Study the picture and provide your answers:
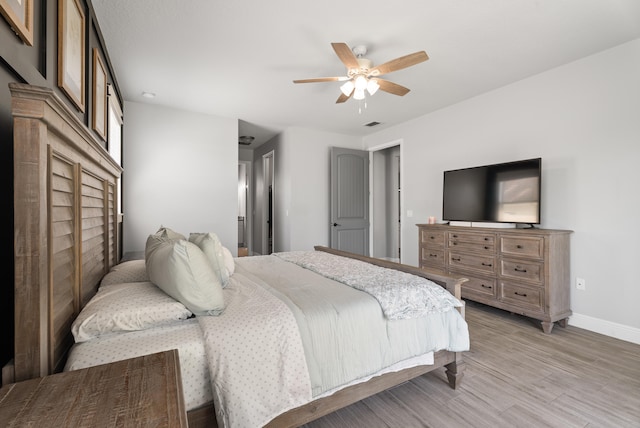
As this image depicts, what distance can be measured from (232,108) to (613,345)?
193 inches

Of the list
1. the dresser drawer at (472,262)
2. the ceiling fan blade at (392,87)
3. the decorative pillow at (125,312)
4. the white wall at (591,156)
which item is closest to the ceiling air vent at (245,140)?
the ceiling fan blade at (392,87)

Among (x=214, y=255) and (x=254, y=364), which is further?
(x=214, y=255)

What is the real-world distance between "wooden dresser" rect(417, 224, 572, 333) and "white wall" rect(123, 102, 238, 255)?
128 inches

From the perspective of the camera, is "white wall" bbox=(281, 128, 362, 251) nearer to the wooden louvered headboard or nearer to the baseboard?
the baseboard

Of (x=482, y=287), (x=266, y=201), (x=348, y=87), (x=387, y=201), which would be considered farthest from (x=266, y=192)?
(x=482, y=287)

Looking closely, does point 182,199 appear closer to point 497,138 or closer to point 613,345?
point 497,138

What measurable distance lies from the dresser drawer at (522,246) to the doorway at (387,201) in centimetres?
298

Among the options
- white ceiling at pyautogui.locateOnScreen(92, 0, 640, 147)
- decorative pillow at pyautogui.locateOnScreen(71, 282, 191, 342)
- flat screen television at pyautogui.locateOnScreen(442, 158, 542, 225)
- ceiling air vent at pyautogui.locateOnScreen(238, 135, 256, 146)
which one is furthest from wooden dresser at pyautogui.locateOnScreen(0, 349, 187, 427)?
ceiling air vent at pyautogui.locateOnScreen(238, 135, 256, 146)

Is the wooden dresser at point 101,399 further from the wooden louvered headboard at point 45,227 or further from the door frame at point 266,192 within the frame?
the door frame at point 266,192

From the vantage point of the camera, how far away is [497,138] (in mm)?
3547

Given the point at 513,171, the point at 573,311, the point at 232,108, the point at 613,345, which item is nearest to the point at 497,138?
the point at 513,171

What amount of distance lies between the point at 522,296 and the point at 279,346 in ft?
8.98

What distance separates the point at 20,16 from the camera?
42.0 inches

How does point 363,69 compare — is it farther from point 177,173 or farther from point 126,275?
point 177,173
